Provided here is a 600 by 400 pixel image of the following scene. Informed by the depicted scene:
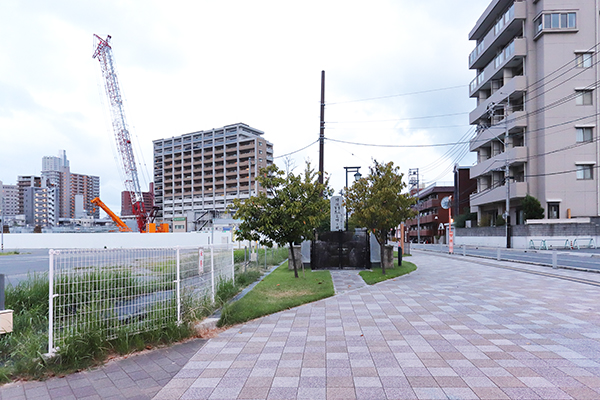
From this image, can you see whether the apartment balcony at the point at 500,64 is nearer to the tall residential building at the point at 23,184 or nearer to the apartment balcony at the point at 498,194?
the apartment balcony at the point at 498,194

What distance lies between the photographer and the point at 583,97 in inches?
1368

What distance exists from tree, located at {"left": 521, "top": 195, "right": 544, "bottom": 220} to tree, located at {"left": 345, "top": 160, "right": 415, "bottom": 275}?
24541 millimetres

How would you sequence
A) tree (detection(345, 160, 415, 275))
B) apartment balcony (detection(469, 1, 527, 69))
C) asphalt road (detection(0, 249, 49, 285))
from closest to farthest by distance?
1. asphalt road (detection(0, 249, 49, 285))
2. tree (detection(345, 160, 415, 275))
3. apartment balcony (detection(469, 1, 527, 69))

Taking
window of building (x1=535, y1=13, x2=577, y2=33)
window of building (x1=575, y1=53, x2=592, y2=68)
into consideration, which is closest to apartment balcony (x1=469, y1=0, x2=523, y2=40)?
window of building (x1=535, y1=13, x2=577, y2=33)

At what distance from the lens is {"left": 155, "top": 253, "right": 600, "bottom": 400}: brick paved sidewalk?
13.1 feet

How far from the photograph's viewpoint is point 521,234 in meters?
33.6

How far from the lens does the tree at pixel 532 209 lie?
112ft

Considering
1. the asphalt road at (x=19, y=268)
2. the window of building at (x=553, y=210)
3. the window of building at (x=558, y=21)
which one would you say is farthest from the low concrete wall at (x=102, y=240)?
the window of building at (x=558, y=21)

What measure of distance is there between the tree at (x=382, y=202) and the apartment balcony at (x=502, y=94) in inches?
1153

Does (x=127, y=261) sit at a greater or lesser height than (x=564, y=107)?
lesser

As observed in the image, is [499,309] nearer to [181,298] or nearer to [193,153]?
[181,298]

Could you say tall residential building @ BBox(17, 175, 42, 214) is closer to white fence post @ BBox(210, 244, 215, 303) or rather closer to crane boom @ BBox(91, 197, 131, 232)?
crane boom @ BBox(91, 197, 131, 232)

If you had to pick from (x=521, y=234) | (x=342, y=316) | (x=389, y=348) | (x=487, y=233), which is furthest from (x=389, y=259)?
(x=487, y=233)

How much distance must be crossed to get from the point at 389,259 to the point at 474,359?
12.2 metres
